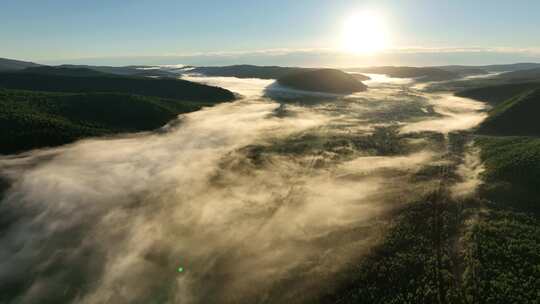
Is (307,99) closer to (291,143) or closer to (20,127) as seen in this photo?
(291,143)

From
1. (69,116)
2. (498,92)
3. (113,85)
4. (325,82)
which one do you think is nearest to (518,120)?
(498,92)

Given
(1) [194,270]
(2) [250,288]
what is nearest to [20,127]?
(1) [194,270]

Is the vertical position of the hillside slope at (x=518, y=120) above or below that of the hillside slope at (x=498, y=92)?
below

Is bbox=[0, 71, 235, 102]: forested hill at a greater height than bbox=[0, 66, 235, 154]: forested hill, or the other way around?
bbox=[0, 71, 235, 102]: forested hill

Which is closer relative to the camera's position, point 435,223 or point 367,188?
point 435,223

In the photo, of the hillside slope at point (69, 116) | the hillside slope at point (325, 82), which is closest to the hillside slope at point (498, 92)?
the hillside slope at point (325, 82)

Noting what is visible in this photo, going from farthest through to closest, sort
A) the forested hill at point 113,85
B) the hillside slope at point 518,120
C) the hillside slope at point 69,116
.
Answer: the forested hill at point 113,85 → the hillside slope at point 518,120 → the hillside slope at point 69,116

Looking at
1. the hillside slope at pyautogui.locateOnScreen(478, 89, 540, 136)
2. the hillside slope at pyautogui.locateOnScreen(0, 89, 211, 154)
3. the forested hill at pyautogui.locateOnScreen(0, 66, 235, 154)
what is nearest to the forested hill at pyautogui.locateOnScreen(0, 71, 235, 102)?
the forested hill at pyautogui.locateOnScreen(0, 66, 235, 154)

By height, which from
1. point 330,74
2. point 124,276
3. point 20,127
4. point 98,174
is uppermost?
point 330,74

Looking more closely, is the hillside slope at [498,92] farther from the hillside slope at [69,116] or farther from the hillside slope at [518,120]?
the hillside slope at [69,116]

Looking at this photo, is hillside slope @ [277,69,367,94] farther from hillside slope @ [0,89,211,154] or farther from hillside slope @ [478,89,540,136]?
hillside slope @ [478,89,540,136]

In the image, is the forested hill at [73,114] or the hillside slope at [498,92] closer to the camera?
the forested hill at [73,114]
